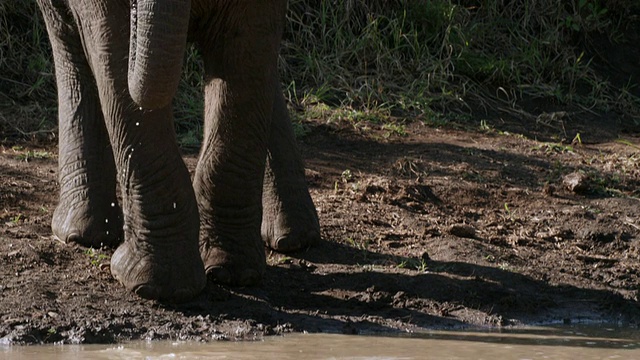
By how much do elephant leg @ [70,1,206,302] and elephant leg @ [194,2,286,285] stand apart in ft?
0.80

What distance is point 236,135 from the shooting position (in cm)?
523

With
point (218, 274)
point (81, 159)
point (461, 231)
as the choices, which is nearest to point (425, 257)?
point (461, 231)

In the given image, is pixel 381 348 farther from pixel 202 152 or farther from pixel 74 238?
pixel 74 238

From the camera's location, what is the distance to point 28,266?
5.61 metres

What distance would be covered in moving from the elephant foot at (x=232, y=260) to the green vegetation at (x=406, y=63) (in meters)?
2.79

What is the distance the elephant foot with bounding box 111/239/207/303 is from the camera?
16.7 feet

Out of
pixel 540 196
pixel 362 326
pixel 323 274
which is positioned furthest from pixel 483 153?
pixel 362 326

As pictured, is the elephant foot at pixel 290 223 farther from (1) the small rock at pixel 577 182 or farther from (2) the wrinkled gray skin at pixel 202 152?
(1) the small rock at pixel 577 182

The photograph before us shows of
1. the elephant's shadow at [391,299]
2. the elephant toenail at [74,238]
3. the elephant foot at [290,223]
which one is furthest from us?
the elephant foot at [290,223]

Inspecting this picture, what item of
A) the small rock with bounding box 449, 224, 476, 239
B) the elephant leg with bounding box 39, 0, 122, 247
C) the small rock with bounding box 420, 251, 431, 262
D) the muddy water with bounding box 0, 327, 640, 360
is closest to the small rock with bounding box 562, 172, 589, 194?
the small rock with bounding box 449, 224, 476, 239

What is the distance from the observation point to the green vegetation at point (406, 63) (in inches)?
339

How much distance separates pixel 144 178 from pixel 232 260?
0.62 meters

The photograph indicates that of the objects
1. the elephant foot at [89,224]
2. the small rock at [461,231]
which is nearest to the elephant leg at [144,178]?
the elephant foot at [89,224]

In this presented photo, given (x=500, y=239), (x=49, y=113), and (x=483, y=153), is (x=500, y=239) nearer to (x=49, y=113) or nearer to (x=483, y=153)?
(x=483, y=153)
